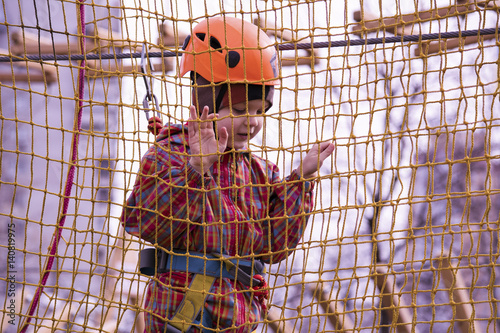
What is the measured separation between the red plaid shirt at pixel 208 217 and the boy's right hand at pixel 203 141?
0.10 feet

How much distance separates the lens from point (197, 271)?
1.69 m

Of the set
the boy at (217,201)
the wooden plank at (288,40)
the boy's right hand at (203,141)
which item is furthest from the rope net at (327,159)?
the boy's right hand at (203,141)

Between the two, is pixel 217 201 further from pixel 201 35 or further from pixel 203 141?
pixel 201 35

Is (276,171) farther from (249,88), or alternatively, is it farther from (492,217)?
(492,217)

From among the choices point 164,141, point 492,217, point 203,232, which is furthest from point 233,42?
point 492,217

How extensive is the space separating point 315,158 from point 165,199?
0.40 m

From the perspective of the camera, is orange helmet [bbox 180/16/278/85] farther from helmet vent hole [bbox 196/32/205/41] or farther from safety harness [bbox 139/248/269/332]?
safety harness [bbox 139/248/269/332]

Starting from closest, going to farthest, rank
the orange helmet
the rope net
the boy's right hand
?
the boy's right hand → the orange helmet → the rope net

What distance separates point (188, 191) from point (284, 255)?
1.08ft

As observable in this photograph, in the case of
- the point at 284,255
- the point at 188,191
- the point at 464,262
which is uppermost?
the point at 188,191

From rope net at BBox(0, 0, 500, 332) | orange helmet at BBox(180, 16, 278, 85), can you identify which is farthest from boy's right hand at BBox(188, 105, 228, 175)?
rope net at BBox(0, 0, 500, 332)

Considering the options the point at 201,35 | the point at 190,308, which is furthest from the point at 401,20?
the point at 190,308

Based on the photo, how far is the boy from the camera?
1.67 metres

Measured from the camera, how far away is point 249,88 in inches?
68.7
